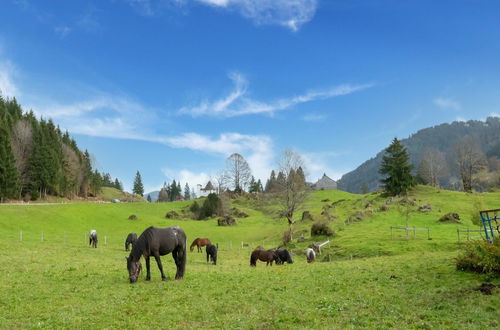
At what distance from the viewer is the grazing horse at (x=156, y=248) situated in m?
19.5

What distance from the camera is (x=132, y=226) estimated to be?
70.5 m

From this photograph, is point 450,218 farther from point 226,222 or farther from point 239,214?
point 239,214

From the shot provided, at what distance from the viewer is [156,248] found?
66.5 feet

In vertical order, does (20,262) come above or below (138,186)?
below

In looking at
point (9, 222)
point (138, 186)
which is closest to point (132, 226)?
point (9, 222)

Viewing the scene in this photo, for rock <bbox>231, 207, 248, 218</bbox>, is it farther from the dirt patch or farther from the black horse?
the dirt patch

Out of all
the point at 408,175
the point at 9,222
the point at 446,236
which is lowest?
the point at 446,236

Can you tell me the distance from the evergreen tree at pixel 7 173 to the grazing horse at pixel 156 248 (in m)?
75.5

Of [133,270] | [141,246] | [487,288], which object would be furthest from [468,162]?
[133,270]

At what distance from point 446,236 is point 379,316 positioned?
3645 cm

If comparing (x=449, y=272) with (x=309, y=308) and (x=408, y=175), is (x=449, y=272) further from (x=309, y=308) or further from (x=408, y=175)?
(x=408, y=175)

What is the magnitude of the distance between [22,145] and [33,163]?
903cm

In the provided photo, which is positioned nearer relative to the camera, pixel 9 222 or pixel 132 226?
pixel 9 222

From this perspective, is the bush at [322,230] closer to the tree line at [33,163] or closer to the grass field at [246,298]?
the grass field at [246,298]
